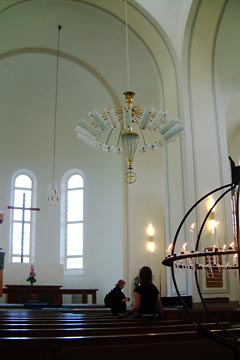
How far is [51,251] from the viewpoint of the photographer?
1380 centimetres

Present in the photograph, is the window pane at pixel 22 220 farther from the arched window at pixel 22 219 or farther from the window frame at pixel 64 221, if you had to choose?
the window frame at pixel 64 221

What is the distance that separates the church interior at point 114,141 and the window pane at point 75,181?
0.10 ft

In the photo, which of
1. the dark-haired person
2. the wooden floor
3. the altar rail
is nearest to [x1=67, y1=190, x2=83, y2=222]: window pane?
the altar rail

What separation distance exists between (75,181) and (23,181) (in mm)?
1517

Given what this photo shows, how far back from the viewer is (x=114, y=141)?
527 inches

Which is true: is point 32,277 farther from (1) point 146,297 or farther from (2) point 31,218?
(1) point 146,297

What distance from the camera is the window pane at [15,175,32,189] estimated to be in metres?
14.3

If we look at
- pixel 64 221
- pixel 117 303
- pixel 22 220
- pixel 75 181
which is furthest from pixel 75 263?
pixel 117 303

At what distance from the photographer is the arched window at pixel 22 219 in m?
13.7

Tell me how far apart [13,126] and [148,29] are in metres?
5.70

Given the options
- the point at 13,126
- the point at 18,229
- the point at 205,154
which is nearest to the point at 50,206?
the point at 18,229

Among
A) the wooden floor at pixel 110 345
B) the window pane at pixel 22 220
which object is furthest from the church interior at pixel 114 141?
the wooden floor at pixel 110 345

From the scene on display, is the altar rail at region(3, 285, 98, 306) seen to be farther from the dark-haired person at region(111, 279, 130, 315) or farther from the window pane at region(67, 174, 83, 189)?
the dark-haired person at region(111, 279, 130, 315)

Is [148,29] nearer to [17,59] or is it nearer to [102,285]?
[17,59]
